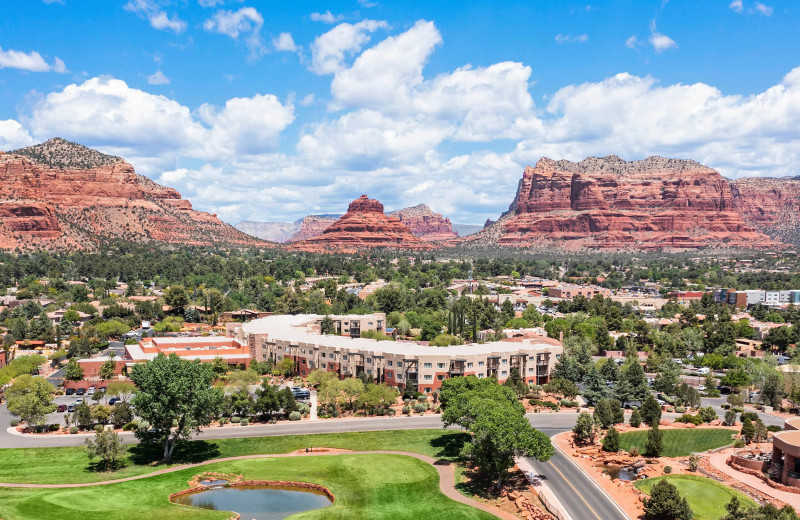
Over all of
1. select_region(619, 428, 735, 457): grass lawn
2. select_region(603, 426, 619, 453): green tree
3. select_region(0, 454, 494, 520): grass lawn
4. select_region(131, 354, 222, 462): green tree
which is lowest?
select_region(0, 454, 494, 520): grass lawn

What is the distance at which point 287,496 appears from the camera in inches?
2098

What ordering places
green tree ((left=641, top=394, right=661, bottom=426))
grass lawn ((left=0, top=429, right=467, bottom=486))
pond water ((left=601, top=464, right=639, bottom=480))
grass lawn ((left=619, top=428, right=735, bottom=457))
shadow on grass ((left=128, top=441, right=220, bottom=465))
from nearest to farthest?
grass lawn ((left=0, top=429, right=467, bottom=486)), pond water ((left=601, top=464, right=639, bottom=480)), shadow on grass ((left=128, top=441, right=220, bottom=465)), grass lawn ((left=619, top=428, right=735, bottom=457)), green tree ((left=641, top=394, right=661, bottom=426))

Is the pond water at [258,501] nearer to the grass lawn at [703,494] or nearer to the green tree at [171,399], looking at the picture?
the green tree at [171,399]

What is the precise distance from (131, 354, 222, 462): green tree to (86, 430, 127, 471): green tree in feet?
7.75

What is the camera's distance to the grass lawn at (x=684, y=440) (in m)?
63.9

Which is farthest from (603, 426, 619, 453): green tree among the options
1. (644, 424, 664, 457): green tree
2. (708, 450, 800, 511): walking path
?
(708, 450, 800, 511): walking path

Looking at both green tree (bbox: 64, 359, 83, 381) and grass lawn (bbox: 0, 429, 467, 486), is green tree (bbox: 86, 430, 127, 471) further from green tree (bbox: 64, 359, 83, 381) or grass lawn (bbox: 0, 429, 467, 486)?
green tree (bbox: 64, 359, 83, 381)

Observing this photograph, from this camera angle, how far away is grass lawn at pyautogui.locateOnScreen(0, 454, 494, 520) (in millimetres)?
48062

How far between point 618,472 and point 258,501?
1210 inches

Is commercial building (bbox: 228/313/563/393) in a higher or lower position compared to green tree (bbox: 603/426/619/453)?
higher

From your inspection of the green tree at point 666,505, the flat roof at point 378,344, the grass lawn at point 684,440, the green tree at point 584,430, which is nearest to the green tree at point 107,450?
the flat roof at point 378,344

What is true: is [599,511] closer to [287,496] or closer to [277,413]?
[287,496]

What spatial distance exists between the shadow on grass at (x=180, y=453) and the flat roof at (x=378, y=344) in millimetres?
28762

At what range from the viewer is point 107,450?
5672cm
